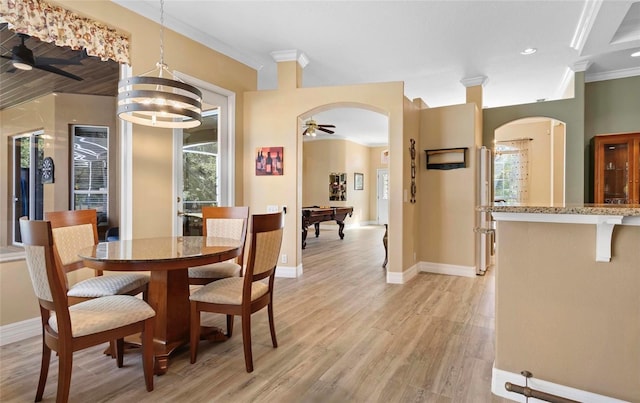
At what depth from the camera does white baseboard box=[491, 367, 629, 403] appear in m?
1.77

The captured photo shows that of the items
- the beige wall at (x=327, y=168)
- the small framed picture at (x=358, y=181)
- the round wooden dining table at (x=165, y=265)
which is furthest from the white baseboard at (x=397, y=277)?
the small framed picture at (x=358, y=181)

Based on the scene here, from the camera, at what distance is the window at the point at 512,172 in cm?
805

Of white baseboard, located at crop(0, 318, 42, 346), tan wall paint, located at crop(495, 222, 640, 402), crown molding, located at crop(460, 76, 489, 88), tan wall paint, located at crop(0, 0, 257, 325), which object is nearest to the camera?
tan wall paint, located at crop(495, 222, 640, 402)

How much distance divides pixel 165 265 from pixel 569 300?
2.31 metres

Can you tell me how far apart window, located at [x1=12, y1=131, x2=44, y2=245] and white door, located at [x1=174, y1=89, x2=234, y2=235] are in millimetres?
1183

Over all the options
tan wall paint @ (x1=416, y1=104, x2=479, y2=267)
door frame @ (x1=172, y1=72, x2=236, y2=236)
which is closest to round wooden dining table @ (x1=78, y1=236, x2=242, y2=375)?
door frame @ (x1=172, y1=72, x2=236, y2=236)

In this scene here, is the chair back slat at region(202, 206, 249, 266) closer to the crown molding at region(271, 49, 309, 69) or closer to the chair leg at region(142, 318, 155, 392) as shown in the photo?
the chair leg at region(142, 318, 155, 392)

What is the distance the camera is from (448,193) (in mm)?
4871

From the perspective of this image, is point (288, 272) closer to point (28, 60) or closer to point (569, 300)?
point (569, 300)

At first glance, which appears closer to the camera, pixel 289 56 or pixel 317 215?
pixel 289 56

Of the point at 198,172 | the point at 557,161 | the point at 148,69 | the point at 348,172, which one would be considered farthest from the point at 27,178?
the point at 348,172

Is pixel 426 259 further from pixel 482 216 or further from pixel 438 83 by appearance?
pixel 438 83

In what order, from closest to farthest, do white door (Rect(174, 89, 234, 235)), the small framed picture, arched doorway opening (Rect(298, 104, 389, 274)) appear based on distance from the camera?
white door (Rect(174, 89, 234, 235)), arched doorway opening (Rect(298, 104, 389, 274)), the small framed picture

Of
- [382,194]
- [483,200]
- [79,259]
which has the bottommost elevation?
[79,259]
